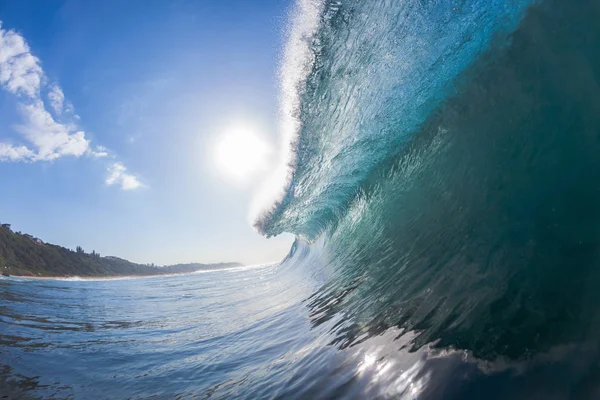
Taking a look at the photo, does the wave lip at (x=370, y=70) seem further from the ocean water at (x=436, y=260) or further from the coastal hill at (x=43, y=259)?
the coastal hill at (x=43, y=259)

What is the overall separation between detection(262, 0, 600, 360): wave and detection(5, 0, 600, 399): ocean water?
0.06 ft

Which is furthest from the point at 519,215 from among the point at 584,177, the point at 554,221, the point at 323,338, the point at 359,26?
the point at 359,26

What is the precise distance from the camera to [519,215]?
8.84ft

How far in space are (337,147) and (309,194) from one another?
13.7 ft

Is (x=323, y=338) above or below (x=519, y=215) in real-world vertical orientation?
below

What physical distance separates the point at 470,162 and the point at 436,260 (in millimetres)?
1400

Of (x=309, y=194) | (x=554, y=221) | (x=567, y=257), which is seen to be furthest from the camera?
(x=309, y=194)

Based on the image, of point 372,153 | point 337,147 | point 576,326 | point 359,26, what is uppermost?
point 359,26

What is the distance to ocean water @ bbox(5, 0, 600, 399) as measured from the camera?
1.93 meters

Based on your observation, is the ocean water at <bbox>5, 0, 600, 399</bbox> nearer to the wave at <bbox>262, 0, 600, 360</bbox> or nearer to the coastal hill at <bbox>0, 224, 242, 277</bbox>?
the wave at <bbox>262, 0, 600, 360</bbox>

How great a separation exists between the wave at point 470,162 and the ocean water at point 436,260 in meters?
0.02

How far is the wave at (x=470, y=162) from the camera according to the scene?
2.16 meters

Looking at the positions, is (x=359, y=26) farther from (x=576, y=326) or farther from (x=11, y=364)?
(x=11, y=364)

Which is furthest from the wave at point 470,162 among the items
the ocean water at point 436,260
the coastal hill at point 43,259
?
the coastal hill at point 43,259
